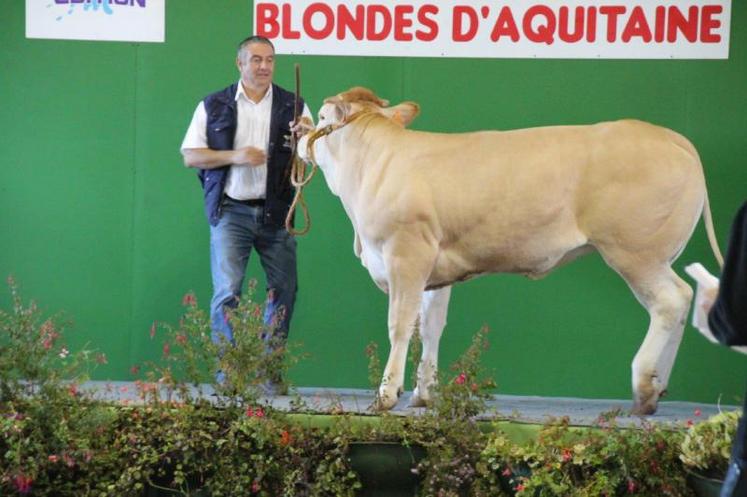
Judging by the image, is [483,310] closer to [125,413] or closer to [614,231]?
[614,231]

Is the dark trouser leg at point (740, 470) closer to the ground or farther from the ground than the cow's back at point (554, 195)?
closer to the ground

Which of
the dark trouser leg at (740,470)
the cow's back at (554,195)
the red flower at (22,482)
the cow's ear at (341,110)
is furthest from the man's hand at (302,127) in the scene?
the dark trouser leg at (740,470)

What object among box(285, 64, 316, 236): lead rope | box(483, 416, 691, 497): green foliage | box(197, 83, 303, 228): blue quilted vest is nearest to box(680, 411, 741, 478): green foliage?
box(483, 416, 691, 497): green foliage

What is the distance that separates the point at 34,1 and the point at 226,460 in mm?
3548

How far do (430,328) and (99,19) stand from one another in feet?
9.00

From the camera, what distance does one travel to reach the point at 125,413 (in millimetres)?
4301

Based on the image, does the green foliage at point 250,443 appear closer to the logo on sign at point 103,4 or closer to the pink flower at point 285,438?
the pink flower at point 285,438

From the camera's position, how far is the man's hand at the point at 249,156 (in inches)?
226

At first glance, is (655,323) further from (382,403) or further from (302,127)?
(302,127)

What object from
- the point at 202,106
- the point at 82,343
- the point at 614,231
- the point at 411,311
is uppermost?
the point at 202,106

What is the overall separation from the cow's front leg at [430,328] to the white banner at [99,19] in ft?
7.84

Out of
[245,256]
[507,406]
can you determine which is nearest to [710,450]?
[507,406]

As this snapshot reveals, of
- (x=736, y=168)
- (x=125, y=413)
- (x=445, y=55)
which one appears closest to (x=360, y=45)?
(x=445, y=55)

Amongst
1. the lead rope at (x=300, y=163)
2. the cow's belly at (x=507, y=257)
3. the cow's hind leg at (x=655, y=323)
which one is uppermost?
the lead rope at (x=300, y=163)
